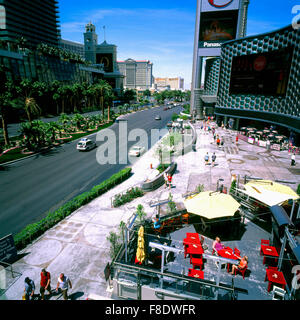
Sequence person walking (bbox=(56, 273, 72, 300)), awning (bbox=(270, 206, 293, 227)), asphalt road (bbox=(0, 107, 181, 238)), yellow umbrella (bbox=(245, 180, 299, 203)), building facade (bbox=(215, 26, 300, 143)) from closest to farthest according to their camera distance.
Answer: person walking (bbox=(56, 273, 72, 300))
awning (bbox=(270, 206, 293, 227))
yellow umbrella (bbox=(245, 180, 299, 203))
asphalt road (bbox=(0, 107, 181, 238))
building facade (bbox=(215, 26, 300, 143))

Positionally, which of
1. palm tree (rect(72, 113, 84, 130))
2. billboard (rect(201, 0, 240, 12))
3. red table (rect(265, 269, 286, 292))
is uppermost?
billboard (rect(201, 0, 240, 12))

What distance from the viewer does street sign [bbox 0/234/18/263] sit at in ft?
35.9

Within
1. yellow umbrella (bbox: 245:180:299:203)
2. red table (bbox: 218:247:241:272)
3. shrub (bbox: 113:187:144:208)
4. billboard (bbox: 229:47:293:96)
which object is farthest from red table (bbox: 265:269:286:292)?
billboard (bbox: 229:47:293:96)

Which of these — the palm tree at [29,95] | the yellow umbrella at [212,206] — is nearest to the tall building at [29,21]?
the palm tree at [29,95]

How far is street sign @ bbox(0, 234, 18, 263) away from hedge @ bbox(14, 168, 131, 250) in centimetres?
96

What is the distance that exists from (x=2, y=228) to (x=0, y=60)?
76.4 meters

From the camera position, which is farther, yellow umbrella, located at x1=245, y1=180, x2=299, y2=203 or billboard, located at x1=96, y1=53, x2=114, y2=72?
billboard, located at x1=96, y1=53, x2=114, y2=72

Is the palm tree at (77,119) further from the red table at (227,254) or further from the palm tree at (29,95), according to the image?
the red table at (227,254)

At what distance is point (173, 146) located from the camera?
3189 centimetres

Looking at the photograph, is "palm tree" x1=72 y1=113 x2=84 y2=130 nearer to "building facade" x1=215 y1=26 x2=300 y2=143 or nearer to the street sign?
"building facade" x1=215 y1=26 x2=300 y2=143

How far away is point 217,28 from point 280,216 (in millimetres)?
70854

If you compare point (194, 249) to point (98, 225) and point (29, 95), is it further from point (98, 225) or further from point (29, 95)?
point (29, 95)

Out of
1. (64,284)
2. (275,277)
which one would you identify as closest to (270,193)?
(275,277)
